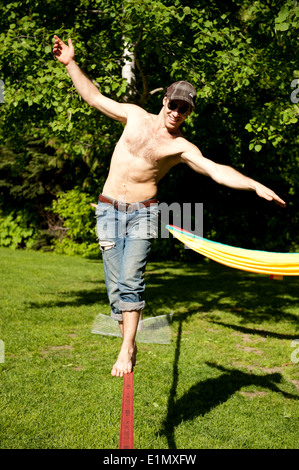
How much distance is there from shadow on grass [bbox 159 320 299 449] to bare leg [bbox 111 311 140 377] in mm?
970

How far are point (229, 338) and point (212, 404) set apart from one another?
2.30 meters

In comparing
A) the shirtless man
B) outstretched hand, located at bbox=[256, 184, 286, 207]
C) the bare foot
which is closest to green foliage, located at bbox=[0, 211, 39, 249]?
the shirtless man

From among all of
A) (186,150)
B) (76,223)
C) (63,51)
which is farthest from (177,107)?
(76,223)

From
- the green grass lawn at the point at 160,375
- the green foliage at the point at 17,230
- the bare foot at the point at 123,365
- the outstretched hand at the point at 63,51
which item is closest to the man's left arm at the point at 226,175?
the outstretched hand at the point at 63,51

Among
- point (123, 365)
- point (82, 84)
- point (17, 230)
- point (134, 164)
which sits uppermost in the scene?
point (82, 84)

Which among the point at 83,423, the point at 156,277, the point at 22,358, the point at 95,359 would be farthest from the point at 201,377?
the point at 156,277

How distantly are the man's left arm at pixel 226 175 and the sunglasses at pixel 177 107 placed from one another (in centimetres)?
25

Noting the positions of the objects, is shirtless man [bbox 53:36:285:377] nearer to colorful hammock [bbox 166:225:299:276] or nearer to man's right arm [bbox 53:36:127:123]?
man's right arm [bbox 53:36:127:123]

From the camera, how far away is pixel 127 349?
3.34 metres

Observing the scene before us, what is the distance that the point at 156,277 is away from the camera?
40.0 feet

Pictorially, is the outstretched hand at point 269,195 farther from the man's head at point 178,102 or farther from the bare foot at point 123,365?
the bare foot at point 123,365

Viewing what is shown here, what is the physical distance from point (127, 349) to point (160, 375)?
2.10 m

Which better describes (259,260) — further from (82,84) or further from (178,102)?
(82,84)

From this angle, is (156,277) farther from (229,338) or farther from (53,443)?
(53,443)
